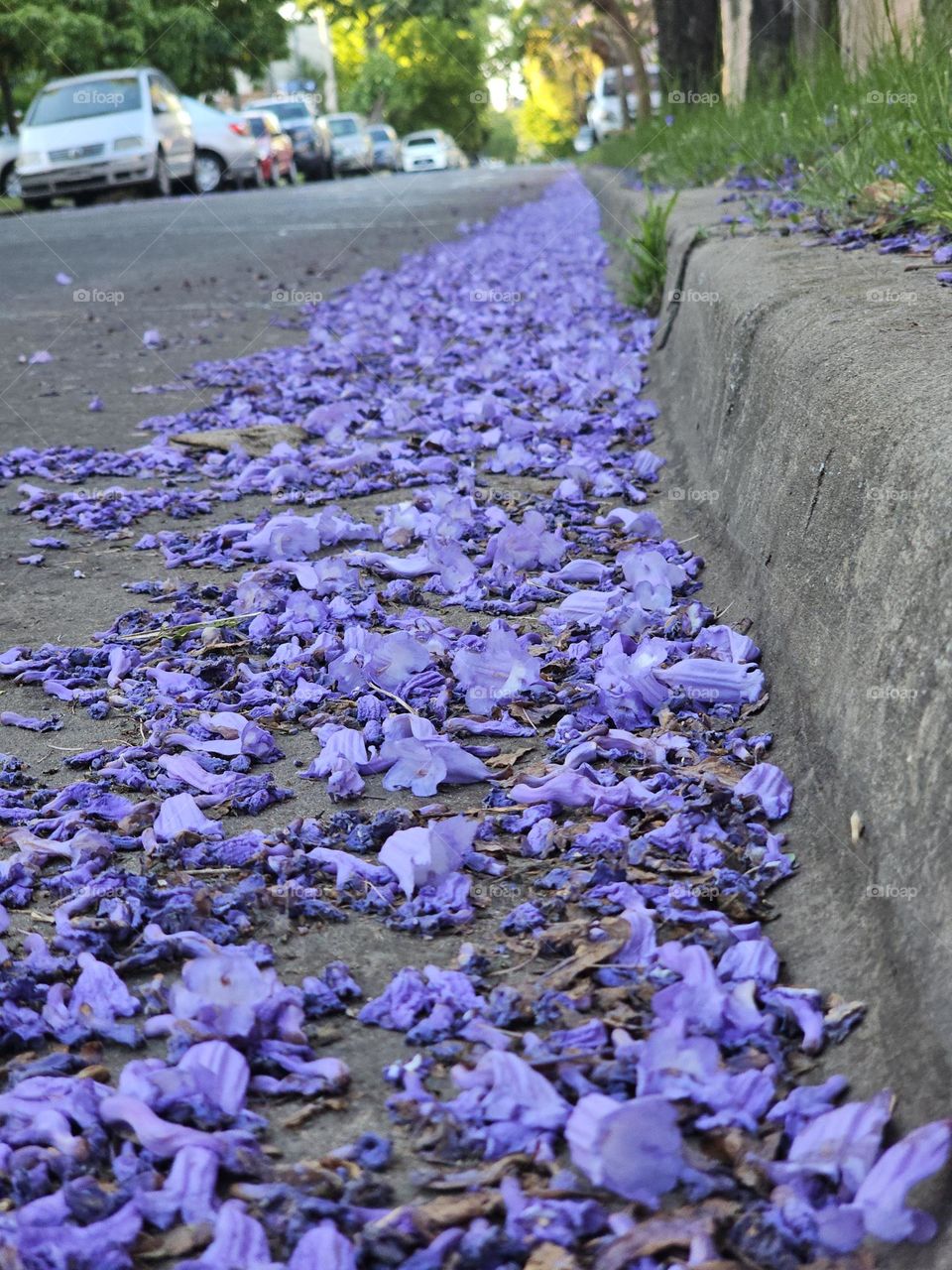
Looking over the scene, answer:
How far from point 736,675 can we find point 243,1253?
133 cm

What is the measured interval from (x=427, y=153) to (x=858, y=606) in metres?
42.7

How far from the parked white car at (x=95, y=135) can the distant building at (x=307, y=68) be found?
31.5m

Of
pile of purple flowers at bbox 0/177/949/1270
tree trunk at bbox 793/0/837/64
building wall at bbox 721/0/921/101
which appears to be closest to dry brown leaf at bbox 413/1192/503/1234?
pile of purple flowers at bbox 0/177/949/1270

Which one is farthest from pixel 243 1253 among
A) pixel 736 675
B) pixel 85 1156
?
pixel 736 675

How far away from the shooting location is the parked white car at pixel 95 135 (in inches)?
666

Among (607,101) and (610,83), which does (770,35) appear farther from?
(610,83)

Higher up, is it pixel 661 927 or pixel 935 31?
pixel 935 31

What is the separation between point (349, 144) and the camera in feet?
112

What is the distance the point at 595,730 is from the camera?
2301mm

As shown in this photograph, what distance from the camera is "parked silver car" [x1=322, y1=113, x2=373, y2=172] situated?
111 ft

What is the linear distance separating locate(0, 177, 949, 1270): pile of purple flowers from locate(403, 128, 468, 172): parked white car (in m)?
39.4

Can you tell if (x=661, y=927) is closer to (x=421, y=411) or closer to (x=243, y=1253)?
(x=243, y=1253)

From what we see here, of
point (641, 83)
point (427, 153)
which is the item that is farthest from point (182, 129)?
point (427, 153)

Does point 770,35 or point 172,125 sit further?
point 172,125
